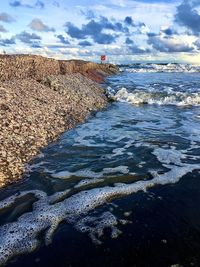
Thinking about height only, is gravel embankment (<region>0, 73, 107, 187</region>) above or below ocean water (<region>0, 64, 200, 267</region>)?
above

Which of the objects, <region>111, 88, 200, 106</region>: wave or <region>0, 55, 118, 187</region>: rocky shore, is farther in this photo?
<region>111, 88, 200, 106</region>: wave

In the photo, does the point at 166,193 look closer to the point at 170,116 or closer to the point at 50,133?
the point at 50,133

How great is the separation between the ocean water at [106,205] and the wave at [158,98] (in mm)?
13370

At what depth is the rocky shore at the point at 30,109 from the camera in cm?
1157

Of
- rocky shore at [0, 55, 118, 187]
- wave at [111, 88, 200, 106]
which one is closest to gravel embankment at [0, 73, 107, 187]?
rocky shore at [0, 55, 118, 187]

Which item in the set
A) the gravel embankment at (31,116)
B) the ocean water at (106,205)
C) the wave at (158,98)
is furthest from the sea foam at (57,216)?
the wave at (158,98)

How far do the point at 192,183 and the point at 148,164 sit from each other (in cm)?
198

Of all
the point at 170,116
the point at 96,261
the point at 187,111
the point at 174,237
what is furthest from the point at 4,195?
the point at 187,111

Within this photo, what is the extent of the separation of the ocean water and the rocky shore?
53cm

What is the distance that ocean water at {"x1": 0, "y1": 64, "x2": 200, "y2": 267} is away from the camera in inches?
268

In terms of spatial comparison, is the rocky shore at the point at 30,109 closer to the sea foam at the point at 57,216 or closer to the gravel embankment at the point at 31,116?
the gravel embankment at the point at 31,116

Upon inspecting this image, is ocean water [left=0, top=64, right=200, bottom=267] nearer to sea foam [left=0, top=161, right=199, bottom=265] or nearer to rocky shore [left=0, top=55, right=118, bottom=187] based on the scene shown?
sea foam [left=0, top=161, right=199, bottom=265]

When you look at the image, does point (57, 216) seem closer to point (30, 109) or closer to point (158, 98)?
point (30, 109)

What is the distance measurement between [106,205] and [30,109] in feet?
27.2
